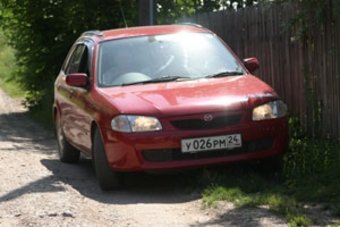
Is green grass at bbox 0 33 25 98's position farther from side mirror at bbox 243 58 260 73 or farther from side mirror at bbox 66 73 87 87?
side mirror at bbox 243 58 260 73

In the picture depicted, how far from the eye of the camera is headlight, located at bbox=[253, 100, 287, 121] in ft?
24.0

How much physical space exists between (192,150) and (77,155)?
2.89 metres

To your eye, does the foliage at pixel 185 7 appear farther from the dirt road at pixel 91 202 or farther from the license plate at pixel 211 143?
the license plate at pixel 211 143

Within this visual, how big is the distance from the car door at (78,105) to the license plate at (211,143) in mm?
1280

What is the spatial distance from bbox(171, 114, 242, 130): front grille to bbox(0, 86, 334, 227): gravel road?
0.61m

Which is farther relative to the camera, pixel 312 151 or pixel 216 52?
pixel 216 52

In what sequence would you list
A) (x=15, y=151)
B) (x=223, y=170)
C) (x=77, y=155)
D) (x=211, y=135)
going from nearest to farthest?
(x=211, y=135) < (x=223, y=170) < (x=77, y=155) < (x=15, y=151)

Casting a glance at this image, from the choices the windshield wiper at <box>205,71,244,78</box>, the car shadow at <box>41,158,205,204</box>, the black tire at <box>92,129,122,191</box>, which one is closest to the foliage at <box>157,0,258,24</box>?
the windshield wiper at <box>205,71,244,78</box>

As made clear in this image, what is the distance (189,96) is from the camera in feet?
24.4

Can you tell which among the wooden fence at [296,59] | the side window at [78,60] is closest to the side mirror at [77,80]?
the side window at [78,60]

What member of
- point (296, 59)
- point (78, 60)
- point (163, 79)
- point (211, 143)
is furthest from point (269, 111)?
point (78, 60)

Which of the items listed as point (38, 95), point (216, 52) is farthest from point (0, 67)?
point (216, 52)

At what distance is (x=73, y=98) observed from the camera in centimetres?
884

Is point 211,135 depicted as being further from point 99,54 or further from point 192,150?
point 99,54
